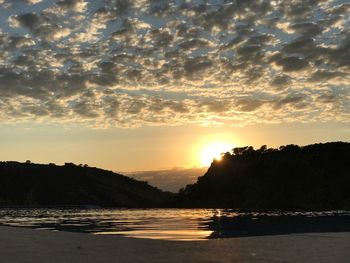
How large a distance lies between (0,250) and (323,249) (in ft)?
47.0

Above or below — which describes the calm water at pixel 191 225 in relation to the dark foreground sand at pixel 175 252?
A: below

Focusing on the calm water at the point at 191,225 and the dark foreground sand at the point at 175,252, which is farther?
the calm water at the point at 191,225

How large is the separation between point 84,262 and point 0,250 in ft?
18.9

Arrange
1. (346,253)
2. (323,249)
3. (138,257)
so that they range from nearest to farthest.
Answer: (138,257) → (346,253) → (323,249)

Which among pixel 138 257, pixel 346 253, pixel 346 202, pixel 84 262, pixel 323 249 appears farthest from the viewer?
pixel 346 202

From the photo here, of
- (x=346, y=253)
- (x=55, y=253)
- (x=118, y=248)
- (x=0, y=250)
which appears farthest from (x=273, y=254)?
(x=0, y=250)

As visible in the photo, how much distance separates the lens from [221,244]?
23531 mm

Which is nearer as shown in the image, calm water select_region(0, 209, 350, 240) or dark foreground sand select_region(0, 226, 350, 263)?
dark foreground sand select_region(0, 226, 350, 263)

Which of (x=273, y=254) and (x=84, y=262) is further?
(x=273, y=254)

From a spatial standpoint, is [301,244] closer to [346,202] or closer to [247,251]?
[247,251]

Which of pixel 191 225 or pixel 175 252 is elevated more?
pixel 175 252

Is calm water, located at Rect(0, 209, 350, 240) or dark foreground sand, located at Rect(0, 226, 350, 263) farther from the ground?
dark foreground sand, located at Rect(0, 226, 350, 263)

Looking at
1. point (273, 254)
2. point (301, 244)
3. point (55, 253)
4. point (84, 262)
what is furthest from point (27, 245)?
point (301, 244)

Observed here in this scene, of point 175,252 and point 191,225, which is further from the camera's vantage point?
point 191,225
